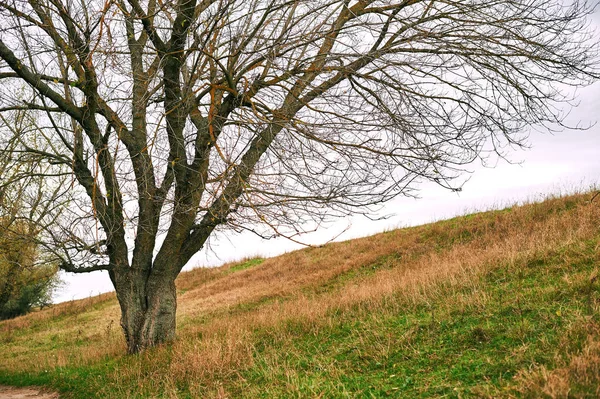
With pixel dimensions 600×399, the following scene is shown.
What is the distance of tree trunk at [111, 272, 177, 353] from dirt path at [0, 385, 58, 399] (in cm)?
155

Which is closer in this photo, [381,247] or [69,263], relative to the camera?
[69,263]

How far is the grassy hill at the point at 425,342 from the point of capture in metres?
4.76

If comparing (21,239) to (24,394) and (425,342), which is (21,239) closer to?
(24,394)

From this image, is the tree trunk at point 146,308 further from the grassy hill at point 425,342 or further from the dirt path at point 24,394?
the dirt path at point 24,394

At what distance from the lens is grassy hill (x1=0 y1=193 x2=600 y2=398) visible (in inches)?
187

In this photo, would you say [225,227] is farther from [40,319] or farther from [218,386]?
[40,319]

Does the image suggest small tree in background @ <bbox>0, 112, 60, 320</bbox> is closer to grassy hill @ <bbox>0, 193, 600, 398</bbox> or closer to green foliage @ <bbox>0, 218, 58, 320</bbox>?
green foliage @ <bbox>0, 218, 58, 320</bbox>

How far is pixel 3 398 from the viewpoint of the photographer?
29.6ft

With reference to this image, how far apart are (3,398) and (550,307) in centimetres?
926

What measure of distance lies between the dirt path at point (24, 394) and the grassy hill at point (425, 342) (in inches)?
8.0

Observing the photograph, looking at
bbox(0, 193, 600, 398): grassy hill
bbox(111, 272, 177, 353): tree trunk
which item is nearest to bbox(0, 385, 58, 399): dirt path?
bbox(0, 193, 600, 398): grassy hill

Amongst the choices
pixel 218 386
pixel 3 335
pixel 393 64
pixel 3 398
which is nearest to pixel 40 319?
pixel 3 335

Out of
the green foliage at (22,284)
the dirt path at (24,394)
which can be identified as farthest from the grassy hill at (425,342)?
the green foliage at (22,284)

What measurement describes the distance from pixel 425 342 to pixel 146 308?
18.8 ft
